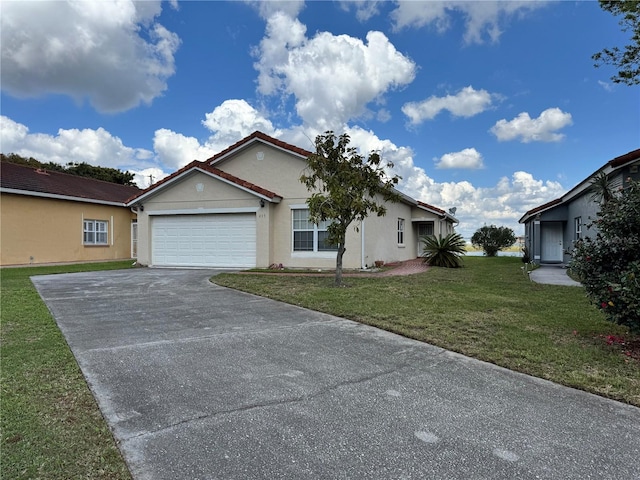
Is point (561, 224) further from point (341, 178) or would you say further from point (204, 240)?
point (204, 240)

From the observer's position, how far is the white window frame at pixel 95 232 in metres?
20.2

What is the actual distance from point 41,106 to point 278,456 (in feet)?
73.9

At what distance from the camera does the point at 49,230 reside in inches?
718

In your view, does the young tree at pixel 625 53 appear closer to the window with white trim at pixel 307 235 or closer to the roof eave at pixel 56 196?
the window with white trim at pixel 307 235

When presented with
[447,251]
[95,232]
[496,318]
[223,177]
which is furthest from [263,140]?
[496,318]

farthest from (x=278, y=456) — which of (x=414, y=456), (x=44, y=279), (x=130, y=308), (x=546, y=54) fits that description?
(x=546, y=54)

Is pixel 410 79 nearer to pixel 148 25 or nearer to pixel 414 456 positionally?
pixel 148 25

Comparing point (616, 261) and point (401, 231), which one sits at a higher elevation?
point (401, 231)

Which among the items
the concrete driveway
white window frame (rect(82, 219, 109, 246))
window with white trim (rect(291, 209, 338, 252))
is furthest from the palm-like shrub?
white window frame (rect(82, 219, 109, 246))

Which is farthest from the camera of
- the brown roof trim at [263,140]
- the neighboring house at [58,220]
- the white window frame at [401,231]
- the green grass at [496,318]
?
the white window frame at [401,231]

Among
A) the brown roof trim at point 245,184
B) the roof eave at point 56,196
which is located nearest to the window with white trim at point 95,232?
the roof eave at point 56,196

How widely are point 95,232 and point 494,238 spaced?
28.2 meters

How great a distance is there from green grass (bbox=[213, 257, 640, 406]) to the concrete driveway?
0.45 metres

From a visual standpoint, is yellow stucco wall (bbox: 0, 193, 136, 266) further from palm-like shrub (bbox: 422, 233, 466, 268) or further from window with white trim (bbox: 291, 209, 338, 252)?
palm-like shrub (bbox: 422, 233, 466, 268)
